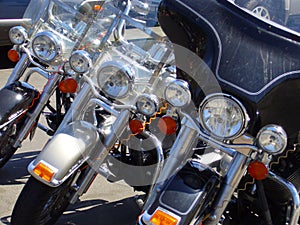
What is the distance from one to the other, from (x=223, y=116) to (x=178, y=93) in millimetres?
265

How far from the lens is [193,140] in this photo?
2.76 meters

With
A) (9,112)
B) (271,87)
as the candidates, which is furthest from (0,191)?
(271,87)

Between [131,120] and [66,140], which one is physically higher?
[131,120]

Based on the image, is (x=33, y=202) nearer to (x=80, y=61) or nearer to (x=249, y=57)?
(x=80, y=61)

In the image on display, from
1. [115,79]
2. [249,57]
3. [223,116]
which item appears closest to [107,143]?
[115,79]

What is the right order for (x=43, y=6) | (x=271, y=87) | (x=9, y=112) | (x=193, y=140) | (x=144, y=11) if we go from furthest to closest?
(x=43, y=6), (x=9, y=112), (x=144, y=11), (x=193, y=140), (x=271, y=87)

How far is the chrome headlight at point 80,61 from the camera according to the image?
10.8 ft

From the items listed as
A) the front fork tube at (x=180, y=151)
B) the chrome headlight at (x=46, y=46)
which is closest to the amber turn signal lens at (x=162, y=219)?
the front fork tube at (x=180, y=151)

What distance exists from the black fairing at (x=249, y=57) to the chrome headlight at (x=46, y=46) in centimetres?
116

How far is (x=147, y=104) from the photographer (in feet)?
9.82

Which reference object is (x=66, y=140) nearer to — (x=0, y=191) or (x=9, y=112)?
(x=9, y=112)

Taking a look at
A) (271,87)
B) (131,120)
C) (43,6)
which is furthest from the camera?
(43,6)

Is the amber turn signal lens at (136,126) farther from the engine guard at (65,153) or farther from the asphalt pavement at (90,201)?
the asphalt pavement at (90,201)

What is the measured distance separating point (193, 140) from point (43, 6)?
1843mm
